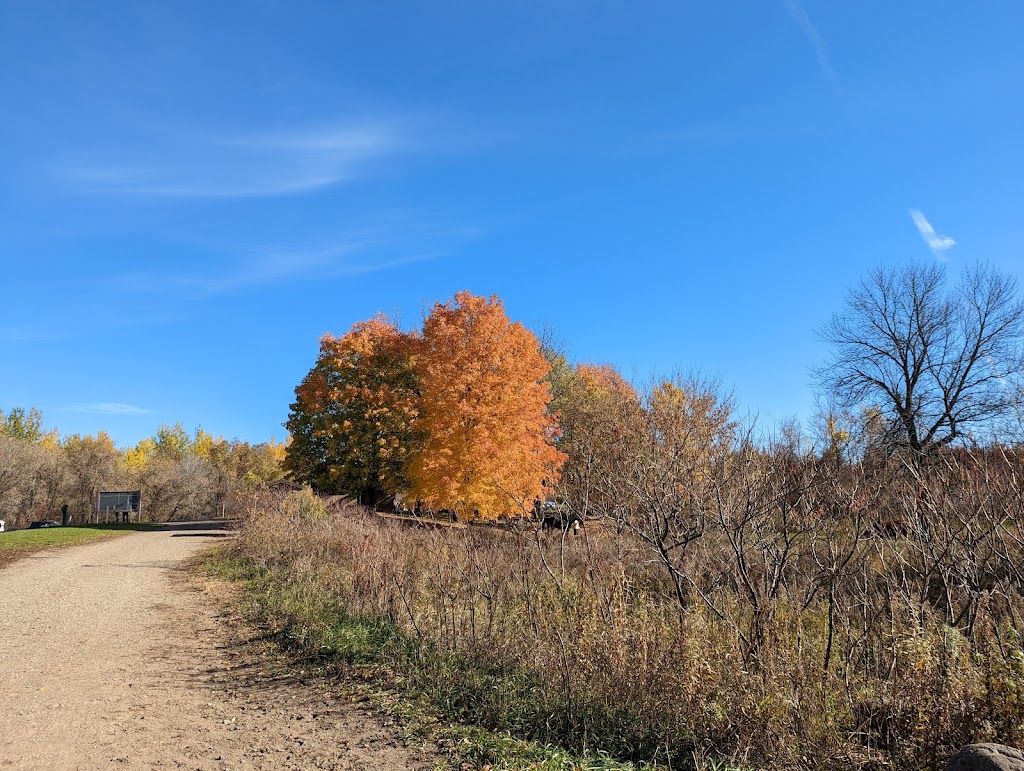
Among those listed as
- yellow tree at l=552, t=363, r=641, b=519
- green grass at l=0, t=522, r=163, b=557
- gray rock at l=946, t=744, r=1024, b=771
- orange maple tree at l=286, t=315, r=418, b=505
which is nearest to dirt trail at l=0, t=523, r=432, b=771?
yellow tree at l=552, t=363, r=641, b=519

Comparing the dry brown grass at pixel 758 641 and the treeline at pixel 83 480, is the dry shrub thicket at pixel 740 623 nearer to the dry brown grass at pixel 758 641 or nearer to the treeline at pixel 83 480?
the dry brown grass at pixel 758 641

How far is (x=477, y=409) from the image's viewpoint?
24156mm

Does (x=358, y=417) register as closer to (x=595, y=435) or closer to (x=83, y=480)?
(x=595, y=435)

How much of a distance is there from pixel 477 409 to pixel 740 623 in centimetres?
1868

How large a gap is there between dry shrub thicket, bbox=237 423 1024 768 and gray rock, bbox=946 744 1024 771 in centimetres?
70

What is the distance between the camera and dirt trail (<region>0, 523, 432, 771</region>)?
4.62 metres

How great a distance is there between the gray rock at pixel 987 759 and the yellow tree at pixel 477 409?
1929 cm

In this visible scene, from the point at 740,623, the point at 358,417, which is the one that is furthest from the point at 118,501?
the point at 740,623

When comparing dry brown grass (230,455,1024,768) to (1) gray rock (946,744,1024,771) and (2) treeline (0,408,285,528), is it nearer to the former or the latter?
(1) gray rock (946,744,1024,771)

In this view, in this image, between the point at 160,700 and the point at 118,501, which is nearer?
the point at 160,700

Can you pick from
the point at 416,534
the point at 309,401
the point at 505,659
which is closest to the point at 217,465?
the point at 309,401

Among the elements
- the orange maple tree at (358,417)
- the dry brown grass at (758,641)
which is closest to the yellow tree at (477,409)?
the orange maple tree at (358,417)

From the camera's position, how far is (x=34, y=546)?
18.3 m

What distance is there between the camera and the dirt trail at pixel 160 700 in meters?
4.62
